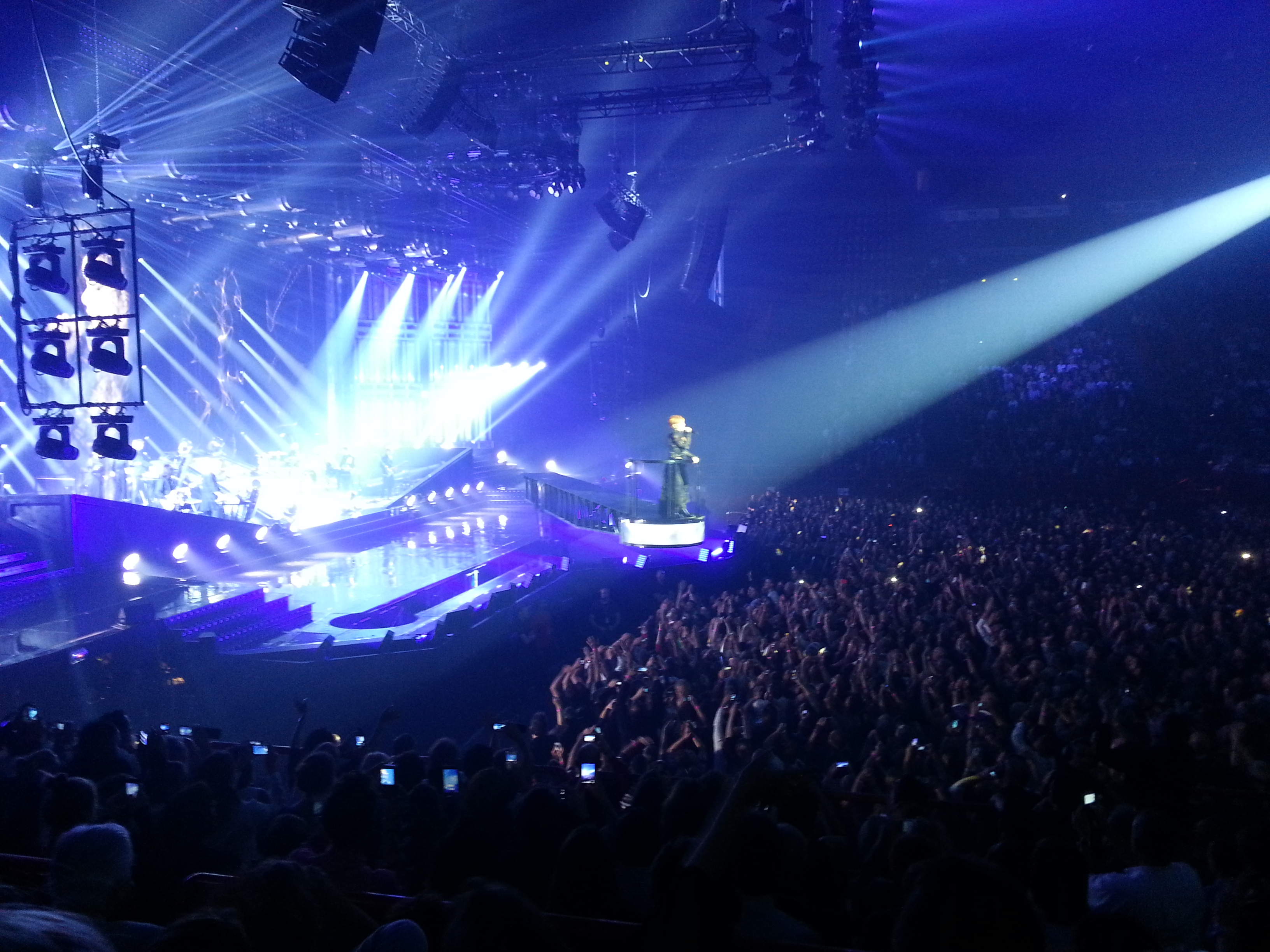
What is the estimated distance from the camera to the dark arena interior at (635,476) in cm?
246

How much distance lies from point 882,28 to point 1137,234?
1079cm

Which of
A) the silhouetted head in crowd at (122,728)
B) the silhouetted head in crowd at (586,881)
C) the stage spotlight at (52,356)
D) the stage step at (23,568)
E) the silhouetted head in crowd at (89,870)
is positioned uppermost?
the stage spotlight at (52,356)

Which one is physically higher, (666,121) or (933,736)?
(666,121)

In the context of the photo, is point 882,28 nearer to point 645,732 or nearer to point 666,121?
point 666,121


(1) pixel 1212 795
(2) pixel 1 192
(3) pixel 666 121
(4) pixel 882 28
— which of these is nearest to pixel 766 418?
(3) pixel 666 121

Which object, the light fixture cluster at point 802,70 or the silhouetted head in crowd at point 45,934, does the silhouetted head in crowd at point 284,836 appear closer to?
the silhouetted head in crowd at point 45,934

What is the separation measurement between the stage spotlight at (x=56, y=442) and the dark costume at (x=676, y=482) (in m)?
7.31

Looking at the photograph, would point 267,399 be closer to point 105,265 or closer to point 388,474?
point 388,474

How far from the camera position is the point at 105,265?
25.9 feet

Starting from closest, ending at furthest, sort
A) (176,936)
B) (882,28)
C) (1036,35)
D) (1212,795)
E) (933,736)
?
(176,936), (1212,795), (933,736), (882,28), (1036,35)

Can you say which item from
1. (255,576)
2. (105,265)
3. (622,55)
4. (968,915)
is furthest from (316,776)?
(255,576)

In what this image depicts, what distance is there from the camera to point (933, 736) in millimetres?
5258

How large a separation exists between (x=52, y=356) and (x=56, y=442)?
0.85 m

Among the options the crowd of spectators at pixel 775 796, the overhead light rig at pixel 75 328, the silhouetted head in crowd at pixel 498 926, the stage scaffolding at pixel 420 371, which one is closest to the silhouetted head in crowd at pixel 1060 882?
the crowd of spectators at pixel 775 796
